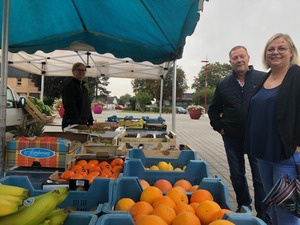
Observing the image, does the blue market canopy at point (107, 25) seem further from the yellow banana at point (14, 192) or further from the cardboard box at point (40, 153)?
the yellow banana at point (14, 192)

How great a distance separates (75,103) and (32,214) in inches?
180

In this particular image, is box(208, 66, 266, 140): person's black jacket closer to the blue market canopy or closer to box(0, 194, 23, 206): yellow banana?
the blue market canopy

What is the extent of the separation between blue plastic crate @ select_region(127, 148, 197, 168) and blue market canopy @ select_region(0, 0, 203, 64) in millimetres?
1394

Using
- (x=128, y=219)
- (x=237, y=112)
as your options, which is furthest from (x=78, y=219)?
(x=237, y=112)

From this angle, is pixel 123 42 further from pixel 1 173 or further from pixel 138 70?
pixel 138 70

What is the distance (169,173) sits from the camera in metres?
2.37

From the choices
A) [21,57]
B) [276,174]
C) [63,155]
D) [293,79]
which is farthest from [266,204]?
[21,57]

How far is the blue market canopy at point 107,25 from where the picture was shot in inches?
143

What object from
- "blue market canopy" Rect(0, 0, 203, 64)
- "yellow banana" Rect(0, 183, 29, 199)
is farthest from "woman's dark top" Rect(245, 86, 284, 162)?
"yellow banana" Rect(0, 183, 29, 199)

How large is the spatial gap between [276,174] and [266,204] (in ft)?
0.83

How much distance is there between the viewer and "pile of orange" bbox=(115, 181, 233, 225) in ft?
4.48

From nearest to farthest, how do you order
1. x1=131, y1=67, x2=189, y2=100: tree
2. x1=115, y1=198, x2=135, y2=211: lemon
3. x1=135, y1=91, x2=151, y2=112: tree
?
x1=115, y1=198, x2=135, y2=211: lemon → x1=135, y1=91, x2=151, y2=112: tree → x1=131, y1=67, x2=189, y2=100: tree

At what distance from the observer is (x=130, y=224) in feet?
4.26

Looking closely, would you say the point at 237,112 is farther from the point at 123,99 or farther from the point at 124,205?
the point at 123,99
